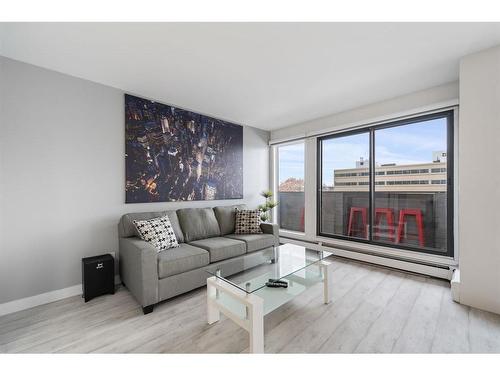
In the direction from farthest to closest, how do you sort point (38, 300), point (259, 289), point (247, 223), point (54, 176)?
point (247, 223), point (54, 176), point (38, 300), point (259, 289)

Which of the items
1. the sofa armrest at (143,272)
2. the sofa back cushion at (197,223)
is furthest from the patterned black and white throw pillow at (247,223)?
the sofa armrest at (143,272)

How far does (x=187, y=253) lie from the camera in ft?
7.31

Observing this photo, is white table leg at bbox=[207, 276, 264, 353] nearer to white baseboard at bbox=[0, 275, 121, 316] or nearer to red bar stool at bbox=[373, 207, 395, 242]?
white baseboard at bbox=[0, 275, 121, 316]

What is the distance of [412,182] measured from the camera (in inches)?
114

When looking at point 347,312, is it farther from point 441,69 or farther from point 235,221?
point 441,69

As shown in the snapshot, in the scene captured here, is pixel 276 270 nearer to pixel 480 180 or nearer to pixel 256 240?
pixel 256 240

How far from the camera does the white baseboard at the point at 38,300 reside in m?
1.92

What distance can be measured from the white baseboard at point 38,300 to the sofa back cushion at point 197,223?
4.06ft

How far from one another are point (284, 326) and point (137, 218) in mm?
1945

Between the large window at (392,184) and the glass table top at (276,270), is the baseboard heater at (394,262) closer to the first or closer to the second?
the large window at (392,184)


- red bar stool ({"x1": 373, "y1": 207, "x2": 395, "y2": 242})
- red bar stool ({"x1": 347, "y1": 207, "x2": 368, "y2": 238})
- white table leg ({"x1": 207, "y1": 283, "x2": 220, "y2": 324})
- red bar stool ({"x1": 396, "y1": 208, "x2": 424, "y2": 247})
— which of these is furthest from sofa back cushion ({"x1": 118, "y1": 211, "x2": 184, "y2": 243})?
red bar stool ({"x1": 396, "y1": 208, "x2": 424, "y2": 247})

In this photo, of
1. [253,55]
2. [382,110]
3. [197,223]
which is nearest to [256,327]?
[197,223]

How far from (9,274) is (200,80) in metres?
2.63
